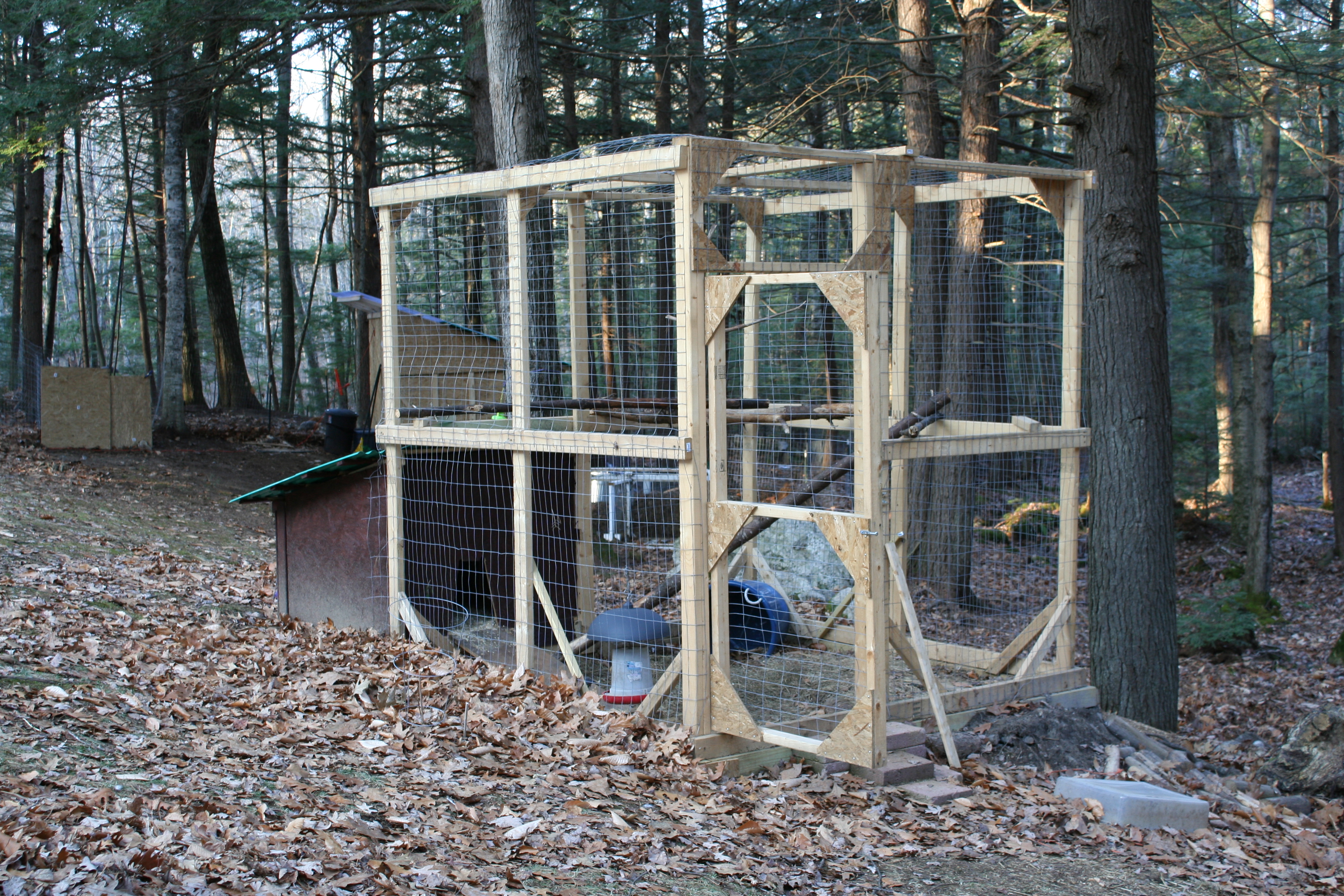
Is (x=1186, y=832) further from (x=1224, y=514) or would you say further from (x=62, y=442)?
(x=1224, y=514)

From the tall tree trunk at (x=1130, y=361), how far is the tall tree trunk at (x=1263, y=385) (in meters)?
8.08

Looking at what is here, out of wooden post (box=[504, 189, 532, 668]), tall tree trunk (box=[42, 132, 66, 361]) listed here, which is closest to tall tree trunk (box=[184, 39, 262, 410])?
tall tree trunk (box=[42, 132, 66, 361])

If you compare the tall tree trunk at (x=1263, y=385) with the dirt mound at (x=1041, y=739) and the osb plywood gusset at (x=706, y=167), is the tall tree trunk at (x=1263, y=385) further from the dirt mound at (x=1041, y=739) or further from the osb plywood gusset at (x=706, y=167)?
the osb plywood gusset at (x=706, y=167)

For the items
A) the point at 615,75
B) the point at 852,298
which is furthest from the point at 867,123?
the point at 852,298

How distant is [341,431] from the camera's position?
1394 centimetres

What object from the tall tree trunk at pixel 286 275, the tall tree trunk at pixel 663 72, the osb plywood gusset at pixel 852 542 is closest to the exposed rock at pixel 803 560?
the osb plywood gusset at pixel 852 542

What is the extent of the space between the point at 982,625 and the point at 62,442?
1224 centimetres

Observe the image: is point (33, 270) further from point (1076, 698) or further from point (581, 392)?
point (1076, 698)

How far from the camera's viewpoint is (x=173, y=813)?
3.76m

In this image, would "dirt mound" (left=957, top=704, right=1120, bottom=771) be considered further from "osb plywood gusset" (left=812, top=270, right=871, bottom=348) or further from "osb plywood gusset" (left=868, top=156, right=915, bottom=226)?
"osb plywood gusset" (left=868, top=156, right=915, bottom=226)

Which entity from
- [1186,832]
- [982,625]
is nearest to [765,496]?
[982,625]

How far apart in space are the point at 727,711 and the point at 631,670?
1.01m

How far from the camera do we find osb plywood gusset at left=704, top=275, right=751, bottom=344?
5.30 m

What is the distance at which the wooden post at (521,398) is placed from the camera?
6250 mm
